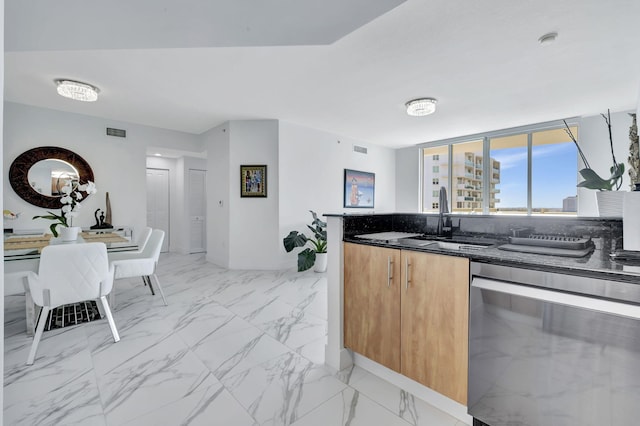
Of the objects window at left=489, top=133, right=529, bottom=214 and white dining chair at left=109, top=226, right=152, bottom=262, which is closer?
white dining chair at left=109, top=226, right=152, bottom=262

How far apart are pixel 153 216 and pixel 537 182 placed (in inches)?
304

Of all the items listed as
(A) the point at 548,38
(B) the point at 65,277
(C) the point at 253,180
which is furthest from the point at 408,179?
(B) the point at 65,277

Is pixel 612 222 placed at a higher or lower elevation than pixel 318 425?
higher

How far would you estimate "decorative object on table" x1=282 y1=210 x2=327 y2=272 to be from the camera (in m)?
4.49

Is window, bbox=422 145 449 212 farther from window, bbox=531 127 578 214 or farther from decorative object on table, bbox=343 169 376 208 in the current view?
window, bbox=531 127 578 214

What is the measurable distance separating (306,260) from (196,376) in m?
2.67

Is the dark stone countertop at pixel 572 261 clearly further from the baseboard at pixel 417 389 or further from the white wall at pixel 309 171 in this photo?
the white wall at pixel 309 171

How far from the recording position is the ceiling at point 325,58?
79.5 inches

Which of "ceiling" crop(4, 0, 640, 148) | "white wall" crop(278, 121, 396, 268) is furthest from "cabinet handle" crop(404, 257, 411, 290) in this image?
"white wall" crop(278, 121, 396, 268)

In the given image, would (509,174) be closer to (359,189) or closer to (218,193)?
(359,189)

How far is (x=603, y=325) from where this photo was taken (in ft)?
3.60

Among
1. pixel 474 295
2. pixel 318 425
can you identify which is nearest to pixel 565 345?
pixel 474 295

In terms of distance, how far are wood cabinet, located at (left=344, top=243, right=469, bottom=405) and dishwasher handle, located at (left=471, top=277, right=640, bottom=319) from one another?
0.10 m

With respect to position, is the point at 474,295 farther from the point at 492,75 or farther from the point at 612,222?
the point at 492,75
